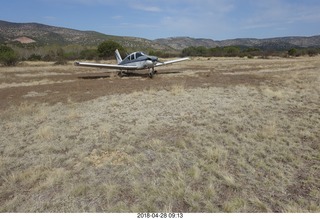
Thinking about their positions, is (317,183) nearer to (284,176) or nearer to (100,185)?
(284,176)

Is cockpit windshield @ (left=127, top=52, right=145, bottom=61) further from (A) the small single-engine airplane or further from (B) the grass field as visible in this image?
(B) the grass field

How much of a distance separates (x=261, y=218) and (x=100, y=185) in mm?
2846

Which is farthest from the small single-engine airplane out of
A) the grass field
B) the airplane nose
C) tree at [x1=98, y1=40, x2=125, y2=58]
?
tree at [x1=98, y1=40, x2=125, y2=58]

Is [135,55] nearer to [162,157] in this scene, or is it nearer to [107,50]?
[162,157]

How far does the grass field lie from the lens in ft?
13.7

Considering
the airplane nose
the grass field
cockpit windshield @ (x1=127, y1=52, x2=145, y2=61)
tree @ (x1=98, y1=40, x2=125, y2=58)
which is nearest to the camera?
the grass field

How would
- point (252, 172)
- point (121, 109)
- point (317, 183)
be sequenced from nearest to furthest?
point (317, 183), point (252, 172), point (121, 109)

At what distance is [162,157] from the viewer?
19.2 ft

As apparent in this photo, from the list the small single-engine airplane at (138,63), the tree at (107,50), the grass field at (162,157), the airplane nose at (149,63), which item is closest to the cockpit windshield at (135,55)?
the small single-engine airplane at (138,63)

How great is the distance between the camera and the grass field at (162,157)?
13.7 feet

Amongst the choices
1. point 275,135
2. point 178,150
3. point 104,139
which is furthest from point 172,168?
point 275,135

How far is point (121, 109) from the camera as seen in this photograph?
1062 centimetres

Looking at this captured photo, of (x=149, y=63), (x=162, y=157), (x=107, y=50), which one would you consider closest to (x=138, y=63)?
(x=149, y=63)

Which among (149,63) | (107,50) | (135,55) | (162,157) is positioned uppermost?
(107,50)
